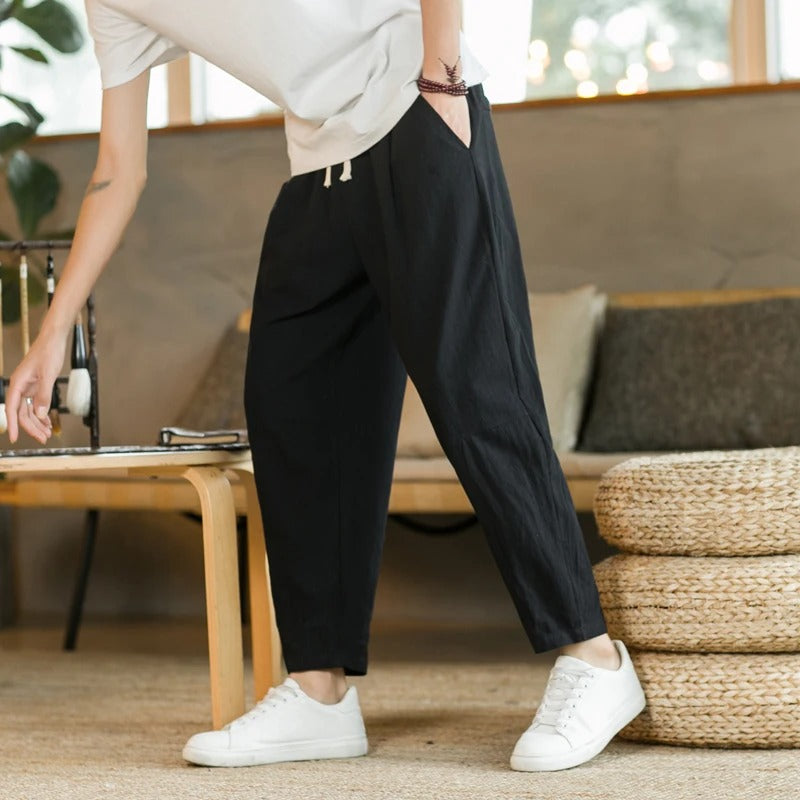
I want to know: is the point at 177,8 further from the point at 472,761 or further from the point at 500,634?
the point at 500,634

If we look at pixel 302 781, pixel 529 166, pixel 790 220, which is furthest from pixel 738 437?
pixel 302 781

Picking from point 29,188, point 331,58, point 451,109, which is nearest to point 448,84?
point 451,109

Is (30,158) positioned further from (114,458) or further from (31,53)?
(114,458)

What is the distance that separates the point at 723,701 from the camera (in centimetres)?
154

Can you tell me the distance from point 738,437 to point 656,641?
1.00m

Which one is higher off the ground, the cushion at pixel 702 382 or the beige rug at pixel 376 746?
the cushion at pixel 702 382

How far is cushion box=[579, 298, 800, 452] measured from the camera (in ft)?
8.26

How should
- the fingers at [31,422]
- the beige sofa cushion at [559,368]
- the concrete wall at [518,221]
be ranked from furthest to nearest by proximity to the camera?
the concrete wall at [518,221] < the beige sofa cushion at [559,368] < the fingers at [31,422]

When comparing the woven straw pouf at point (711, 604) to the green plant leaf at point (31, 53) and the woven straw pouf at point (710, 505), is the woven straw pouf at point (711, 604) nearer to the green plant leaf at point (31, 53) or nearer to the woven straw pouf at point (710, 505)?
the woven straw pouf at point (710, 505)

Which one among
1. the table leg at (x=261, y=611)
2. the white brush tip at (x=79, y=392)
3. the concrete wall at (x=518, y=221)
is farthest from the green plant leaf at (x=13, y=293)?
the table leg at (x=261, y=611)

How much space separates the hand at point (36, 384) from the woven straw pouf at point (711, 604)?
28.5 inches

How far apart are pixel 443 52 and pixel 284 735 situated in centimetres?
81

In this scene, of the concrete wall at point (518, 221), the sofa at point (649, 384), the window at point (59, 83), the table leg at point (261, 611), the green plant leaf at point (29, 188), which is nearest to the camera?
the table leg at point (261, 611)

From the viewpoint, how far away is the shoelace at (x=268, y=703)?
1572mm
